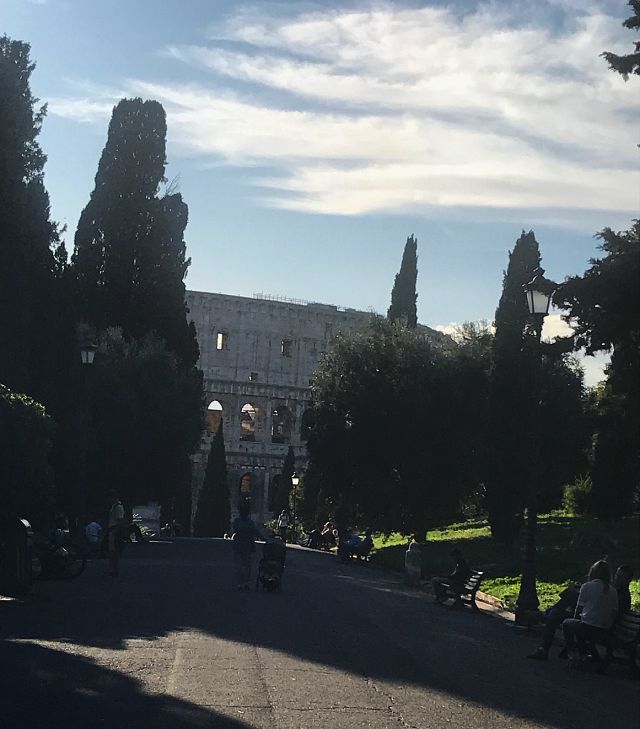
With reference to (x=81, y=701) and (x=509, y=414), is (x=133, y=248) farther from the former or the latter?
(x=81, y=701)

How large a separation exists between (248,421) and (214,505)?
24317 millimetres

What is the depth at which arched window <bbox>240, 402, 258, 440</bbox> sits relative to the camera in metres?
103

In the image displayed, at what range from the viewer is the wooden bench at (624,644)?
13.3 meters

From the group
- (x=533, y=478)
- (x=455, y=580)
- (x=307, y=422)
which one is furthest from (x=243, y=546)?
(x=307, y=422)

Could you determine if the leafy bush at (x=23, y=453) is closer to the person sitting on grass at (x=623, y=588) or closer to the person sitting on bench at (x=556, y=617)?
the person sitting on bench at (x=556, y=617)

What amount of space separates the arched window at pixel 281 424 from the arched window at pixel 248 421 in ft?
5.17

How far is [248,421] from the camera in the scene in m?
105

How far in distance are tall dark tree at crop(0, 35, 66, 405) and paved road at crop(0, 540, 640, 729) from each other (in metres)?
11.0

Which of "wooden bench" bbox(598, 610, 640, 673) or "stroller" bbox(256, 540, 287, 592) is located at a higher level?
"wooden bench" bbox(598, 610, 640, 673)

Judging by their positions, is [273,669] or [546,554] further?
[546,554]

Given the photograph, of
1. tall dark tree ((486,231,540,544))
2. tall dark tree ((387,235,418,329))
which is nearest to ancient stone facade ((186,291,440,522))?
tall dark tree ((387,235,418,329))

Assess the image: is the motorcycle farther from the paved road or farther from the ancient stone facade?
the ancient stone facade

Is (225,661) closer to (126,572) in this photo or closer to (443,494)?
(126,572)

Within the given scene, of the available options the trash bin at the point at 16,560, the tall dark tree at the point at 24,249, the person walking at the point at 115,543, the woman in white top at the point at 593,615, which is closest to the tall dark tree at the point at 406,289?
the tall dark tree at the point at 24,249
